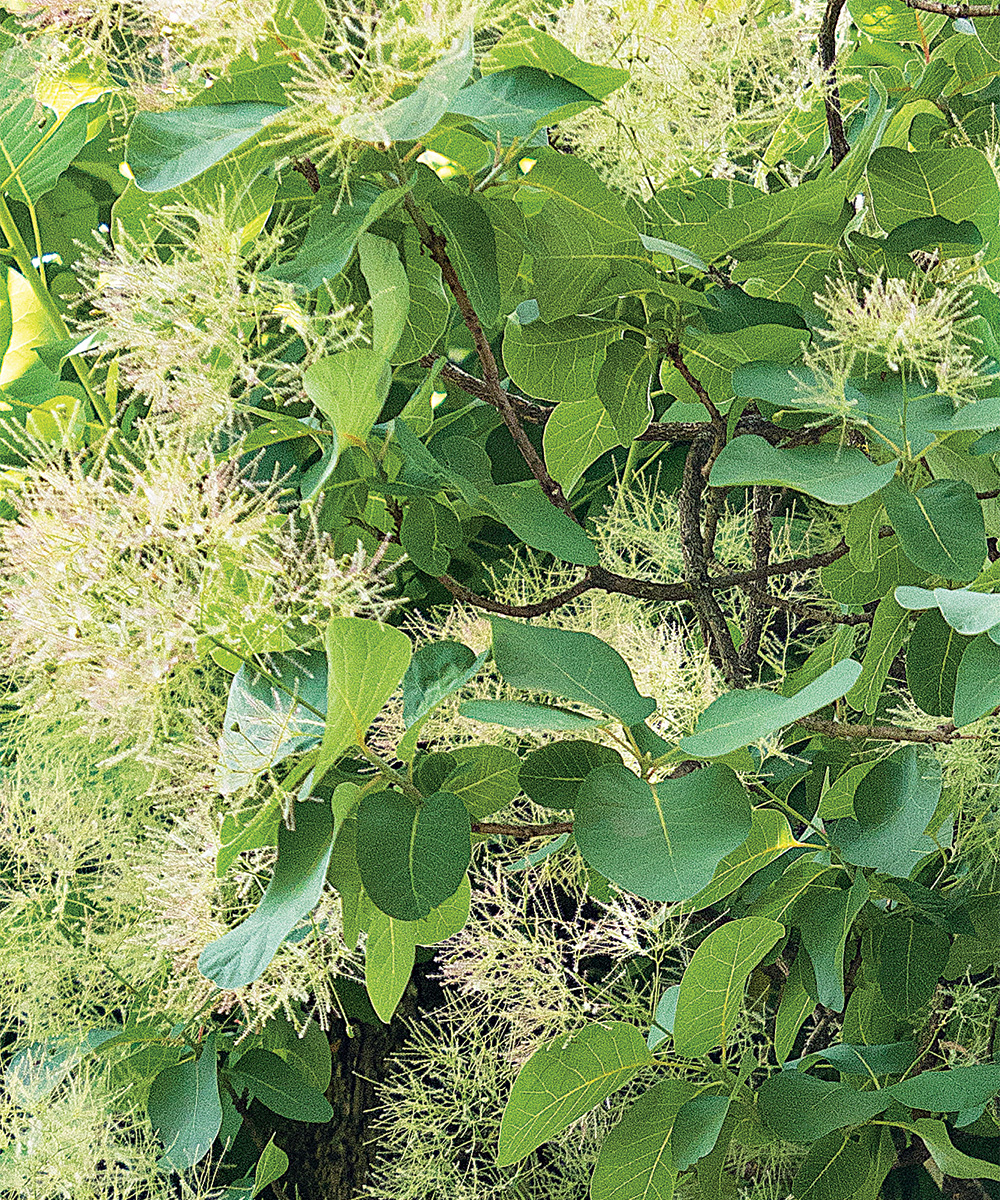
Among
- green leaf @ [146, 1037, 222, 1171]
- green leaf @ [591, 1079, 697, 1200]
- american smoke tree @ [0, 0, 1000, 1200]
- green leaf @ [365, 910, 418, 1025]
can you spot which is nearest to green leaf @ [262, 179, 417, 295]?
american smoke tree @ [0, 0, 1000, 1200]

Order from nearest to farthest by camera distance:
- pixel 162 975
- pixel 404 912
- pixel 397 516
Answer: pixel 404 912, pixel 397 516, pixel 162 975

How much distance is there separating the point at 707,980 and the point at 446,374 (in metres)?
0.27

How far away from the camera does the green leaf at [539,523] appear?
43 centimetres

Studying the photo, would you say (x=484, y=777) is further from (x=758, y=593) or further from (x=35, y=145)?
(x=35, y=145)

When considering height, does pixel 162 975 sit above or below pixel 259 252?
below

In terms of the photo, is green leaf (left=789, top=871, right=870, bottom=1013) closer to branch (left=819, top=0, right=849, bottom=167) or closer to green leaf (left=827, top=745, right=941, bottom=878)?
green leaf (left=827, top=745, right=941, bottom=878)

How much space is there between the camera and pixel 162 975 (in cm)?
66

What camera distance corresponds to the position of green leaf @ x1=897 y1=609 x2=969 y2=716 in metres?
0.45

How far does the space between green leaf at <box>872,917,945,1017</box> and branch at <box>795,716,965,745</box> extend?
93 mm

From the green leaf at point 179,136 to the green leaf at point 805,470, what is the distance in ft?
0.60

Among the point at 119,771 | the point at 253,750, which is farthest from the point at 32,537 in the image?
the point at 119,771

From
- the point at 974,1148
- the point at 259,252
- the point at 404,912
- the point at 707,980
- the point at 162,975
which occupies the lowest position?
the point at 974,1148

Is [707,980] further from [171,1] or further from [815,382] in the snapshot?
[171,1]

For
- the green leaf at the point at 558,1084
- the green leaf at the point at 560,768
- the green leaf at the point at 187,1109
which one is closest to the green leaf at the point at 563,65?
the green leaf at the point at 560,768
